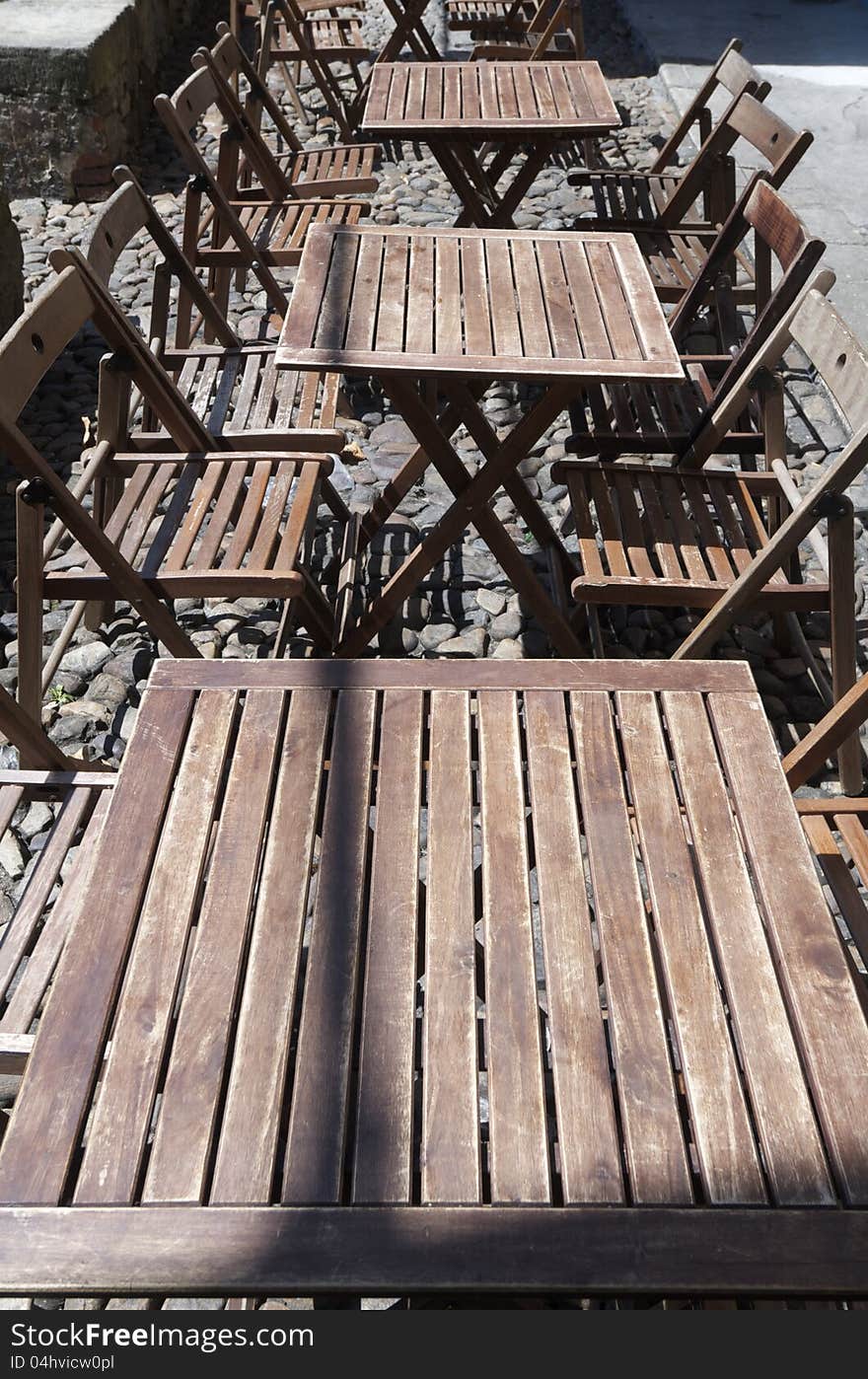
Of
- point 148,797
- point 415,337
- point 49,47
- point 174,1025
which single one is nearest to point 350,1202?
point 174,1025

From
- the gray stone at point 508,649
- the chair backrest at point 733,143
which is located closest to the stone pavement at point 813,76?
the chair backrest at point 733,143

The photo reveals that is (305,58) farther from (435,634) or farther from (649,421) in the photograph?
(435,634)

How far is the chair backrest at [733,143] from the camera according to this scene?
346cm

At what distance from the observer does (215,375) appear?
11.2 ft

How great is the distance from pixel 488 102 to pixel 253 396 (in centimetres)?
206

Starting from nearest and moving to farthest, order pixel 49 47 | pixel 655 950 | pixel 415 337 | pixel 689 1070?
pixel 689 1070 < pixel 655 950 < pixel 415 337 < pixel 49 47

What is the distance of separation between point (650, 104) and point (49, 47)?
3.92 metres

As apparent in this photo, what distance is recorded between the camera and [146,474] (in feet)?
9.73

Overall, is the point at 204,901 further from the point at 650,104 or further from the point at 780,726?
the point at 650,104

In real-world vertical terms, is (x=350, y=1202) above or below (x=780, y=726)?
above

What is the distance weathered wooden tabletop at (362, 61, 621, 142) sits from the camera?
4215mm

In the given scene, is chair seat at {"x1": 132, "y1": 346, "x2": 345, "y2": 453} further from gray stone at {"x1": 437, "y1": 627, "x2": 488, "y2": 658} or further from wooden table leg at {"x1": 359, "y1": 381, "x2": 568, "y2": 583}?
gray stone at {"x1": 437, "y1": 627, "x2": 488, "y2": 658}

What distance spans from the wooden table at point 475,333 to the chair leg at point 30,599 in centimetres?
64
